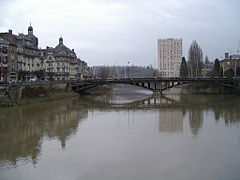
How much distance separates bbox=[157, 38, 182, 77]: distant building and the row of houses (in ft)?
323

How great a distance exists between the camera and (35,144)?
2164 cm

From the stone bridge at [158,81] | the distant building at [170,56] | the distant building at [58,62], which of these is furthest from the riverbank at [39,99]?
the distant building at [170,56]

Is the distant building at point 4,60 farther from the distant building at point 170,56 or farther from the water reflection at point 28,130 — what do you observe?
the distant building at point 170,56

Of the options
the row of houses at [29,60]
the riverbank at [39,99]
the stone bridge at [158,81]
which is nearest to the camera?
the riverbank at [39,99]

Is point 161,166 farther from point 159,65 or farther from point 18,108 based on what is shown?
point 159,65

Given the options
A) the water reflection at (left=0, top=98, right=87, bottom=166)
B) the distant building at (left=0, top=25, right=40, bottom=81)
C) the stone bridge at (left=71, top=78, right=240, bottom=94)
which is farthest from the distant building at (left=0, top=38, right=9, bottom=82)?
the stone bridge at (left=71, top=78, right=240, bottom=94)

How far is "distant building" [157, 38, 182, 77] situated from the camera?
7382 inches

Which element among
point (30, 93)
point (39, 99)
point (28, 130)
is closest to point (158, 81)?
point (39, 99)

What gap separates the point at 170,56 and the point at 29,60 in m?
132

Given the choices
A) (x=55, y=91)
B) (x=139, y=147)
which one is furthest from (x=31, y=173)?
(x=55, y=91)

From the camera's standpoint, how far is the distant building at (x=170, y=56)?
7382 inches

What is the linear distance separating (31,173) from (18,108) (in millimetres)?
28618

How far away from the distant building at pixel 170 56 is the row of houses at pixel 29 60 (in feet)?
323

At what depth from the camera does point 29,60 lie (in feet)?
226
